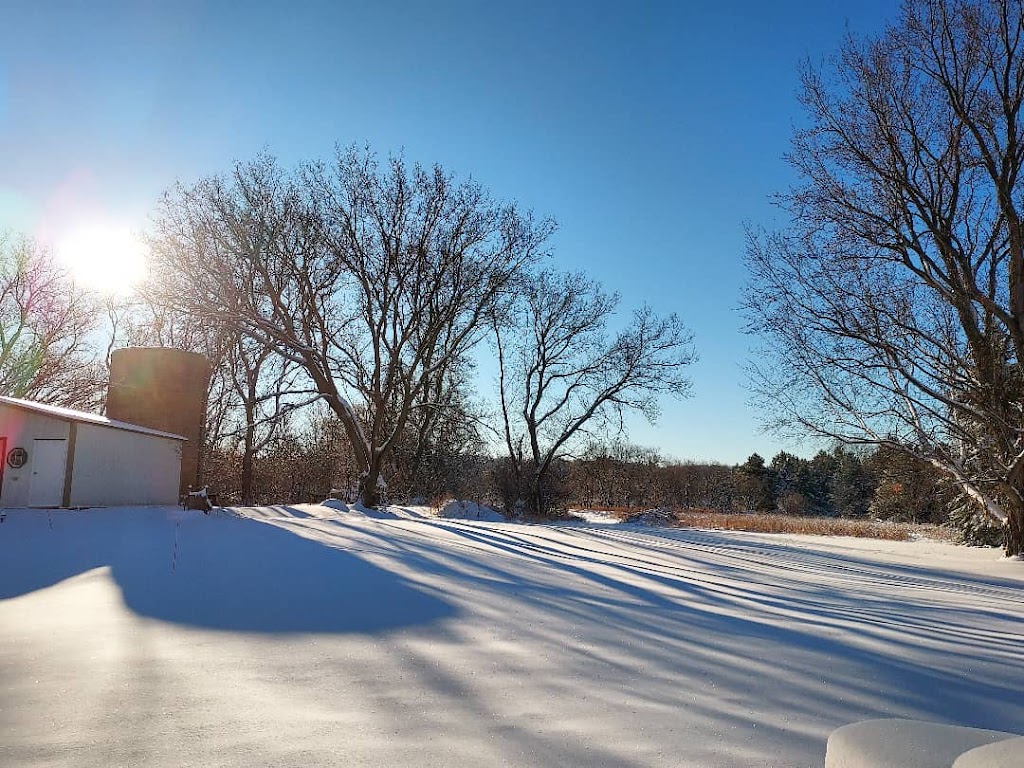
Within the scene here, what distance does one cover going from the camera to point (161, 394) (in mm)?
20859

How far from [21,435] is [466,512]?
11.3 m

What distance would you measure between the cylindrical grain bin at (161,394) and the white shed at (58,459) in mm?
3697

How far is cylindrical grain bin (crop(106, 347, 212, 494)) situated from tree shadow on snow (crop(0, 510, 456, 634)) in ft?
31.7

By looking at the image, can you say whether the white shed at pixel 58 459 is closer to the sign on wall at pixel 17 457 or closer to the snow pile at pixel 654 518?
the sign on wall at pixel 17 457

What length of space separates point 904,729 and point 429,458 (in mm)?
29718

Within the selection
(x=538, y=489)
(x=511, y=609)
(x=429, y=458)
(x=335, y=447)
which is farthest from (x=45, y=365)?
(x=511, y=609)

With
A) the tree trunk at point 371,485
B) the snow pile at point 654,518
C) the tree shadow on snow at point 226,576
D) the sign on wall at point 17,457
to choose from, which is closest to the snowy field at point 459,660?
the tree shadow on snow at point 226,576

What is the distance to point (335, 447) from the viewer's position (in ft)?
111

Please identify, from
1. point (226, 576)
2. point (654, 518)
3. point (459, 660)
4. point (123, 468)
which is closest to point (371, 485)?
point (123, 468)

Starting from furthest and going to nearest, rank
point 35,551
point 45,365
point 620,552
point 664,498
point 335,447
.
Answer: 1. point 664,498
2. point 335,447
3. point 45,365
4. point 620,552
5. point 35,551

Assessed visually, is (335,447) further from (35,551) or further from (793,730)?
(793,730)

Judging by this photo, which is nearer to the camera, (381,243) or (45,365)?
(381,243)

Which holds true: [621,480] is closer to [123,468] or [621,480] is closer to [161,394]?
[161,394]

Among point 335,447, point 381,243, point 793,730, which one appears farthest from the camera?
point 335,447
